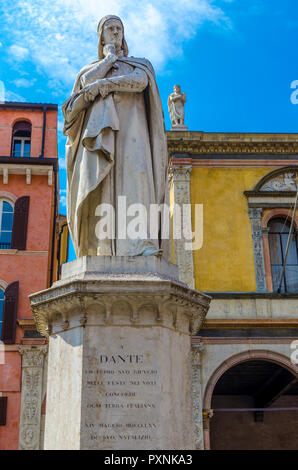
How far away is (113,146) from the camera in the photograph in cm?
584

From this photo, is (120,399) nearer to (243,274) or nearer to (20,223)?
(243,274)

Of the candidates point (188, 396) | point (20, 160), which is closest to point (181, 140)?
point (20, 160)

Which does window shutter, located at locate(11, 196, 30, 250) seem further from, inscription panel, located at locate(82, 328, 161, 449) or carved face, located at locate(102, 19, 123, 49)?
inscription panel, located at locate(82, 328, 161, 449)

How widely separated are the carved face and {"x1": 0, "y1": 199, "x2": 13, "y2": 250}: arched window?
15.0 meters

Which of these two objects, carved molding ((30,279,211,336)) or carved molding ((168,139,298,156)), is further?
carved molding ((168,139,298,156))

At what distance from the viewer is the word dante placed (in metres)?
4.88

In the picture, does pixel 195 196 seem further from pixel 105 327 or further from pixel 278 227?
pixel 105 327

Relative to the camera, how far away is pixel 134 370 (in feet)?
16.0

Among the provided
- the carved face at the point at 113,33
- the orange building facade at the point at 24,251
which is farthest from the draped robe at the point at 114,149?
the orange building facade at the point at 24,251

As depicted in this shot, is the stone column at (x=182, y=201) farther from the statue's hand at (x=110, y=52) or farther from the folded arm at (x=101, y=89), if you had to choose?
the folded arm at (x=101, y=89)

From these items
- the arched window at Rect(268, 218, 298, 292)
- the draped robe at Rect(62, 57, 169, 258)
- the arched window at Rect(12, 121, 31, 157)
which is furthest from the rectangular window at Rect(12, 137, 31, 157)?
the draped robe at Rect(62, 57, 169, 258)

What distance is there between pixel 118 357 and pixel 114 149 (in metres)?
1.99

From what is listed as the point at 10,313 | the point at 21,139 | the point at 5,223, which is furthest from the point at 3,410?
the point at 21,139

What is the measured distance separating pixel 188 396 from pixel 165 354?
47cm
